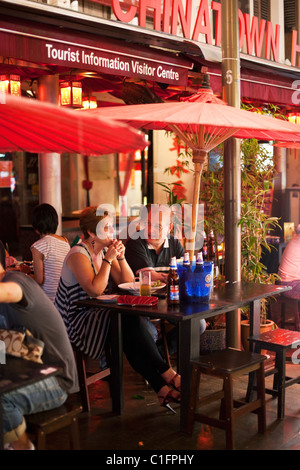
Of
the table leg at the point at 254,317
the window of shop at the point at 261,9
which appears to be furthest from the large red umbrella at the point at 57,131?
the window of shop at the point at 261,9

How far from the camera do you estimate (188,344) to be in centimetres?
423

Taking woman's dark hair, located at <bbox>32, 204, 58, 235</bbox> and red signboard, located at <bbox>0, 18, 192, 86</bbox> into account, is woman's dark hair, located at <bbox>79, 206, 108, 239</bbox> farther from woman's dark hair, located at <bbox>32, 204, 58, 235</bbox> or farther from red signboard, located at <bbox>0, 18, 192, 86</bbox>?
red signboard, located at <bbox>0, 18, 192, 86</bbox>

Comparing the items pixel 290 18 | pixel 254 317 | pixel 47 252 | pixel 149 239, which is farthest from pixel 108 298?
pixel 290 18

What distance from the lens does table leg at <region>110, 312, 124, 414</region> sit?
456 centimetres

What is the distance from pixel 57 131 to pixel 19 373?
1389mm

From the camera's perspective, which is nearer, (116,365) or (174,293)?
(174,293)

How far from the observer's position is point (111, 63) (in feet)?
Answer: 20.9

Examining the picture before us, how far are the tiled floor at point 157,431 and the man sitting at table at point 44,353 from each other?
0.91 meters

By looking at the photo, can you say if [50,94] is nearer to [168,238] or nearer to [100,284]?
[168,238]

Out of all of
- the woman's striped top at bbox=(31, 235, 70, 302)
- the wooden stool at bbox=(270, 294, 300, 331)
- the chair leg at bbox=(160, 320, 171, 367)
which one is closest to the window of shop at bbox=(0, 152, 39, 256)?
the wooden stool at bbox=(270, 294, 300, 331)

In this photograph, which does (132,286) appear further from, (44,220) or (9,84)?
(9,84)

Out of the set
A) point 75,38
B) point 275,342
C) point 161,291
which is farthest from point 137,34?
point 275,342

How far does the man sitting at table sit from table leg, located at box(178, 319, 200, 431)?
1.04m

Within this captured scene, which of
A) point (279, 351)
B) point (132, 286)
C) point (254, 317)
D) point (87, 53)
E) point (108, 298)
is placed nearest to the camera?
point (108, 298)
